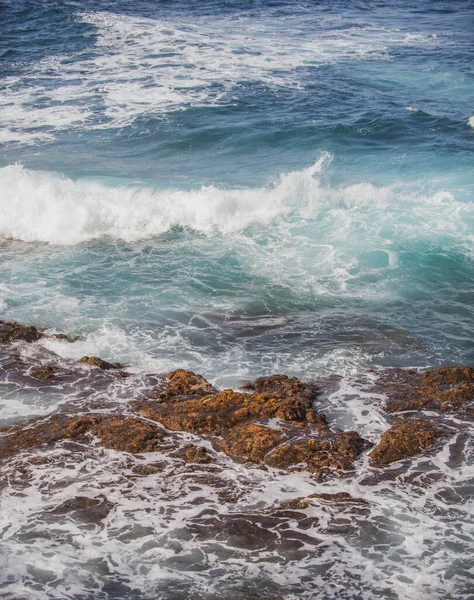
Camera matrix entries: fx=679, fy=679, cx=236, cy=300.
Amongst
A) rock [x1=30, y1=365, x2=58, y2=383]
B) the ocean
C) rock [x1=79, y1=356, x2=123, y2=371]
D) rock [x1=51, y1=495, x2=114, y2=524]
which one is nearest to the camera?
the ocean

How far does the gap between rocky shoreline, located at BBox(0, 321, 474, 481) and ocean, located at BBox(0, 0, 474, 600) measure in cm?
25

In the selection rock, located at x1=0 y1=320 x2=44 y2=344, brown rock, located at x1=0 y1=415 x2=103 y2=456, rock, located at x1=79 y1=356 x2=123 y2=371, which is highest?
rock, located at x1=0 y1=320 x2=44 y2=344

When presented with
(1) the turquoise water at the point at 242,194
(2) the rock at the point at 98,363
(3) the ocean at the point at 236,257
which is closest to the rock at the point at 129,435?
(3) the ocean at the point at 236,257

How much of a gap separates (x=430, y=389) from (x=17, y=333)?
6.67 m

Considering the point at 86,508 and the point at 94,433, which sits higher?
the point at 94,433

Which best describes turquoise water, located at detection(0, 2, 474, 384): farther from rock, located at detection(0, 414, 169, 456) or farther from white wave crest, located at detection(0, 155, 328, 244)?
rock, located at detection(0, 414, 169, 456)

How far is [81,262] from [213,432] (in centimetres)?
759

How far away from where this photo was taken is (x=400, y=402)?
9273 mm

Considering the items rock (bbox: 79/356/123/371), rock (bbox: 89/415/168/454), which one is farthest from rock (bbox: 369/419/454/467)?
rock (bbox: 79/356/123/371)

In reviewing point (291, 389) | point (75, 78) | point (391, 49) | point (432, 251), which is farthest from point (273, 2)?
point (291, 389)

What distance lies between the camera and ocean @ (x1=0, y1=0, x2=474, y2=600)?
22.5ft

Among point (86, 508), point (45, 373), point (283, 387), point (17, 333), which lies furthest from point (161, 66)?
point (86, 508)

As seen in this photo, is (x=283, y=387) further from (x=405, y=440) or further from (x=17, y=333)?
(x=17, y=333)

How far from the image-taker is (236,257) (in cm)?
1525
